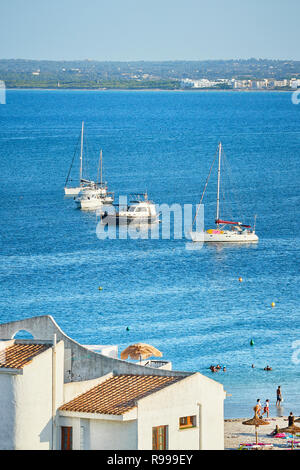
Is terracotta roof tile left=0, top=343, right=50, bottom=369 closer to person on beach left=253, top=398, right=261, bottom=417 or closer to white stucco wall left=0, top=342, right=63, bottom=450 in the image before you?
white stucco wall left=0, top=342, right=63, bottom=450

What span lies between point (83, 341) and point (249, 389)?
1232cm

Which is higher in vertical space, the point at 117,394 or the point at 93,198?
the point at 117,394

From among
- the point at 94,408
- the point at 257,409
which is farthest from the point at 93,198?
the point at 94,408

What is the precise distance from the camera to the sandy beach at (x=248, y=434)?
136ft

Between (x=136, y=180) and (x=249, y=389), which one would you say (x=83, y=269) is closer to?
(x=249, y=389)

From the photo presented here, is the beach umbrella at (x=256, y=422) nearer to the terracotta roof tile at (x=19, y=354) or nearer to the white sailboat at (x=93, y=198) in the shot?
the terracotta roof tile at (x=19, y=354)

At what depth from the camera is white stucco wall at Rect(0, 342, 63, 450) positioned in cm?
2953

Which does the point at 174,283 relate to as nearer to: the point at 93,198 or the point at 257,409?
the point at 257,409

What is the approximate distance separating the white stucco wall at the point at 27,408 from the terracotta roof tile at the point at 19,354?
30 cm

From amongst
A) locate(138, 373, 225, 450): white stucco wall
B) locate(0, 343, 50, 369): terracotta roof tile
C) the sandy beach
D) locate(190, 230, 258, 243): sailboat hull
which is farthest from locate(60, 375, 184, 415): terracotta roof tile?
locate(190, 230, 258, 243): sailboat hull

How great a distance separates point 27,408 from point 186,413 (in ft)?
15.0

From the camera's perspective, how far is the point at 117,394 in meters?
30.5

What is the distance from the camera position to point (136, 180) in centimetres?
14050
